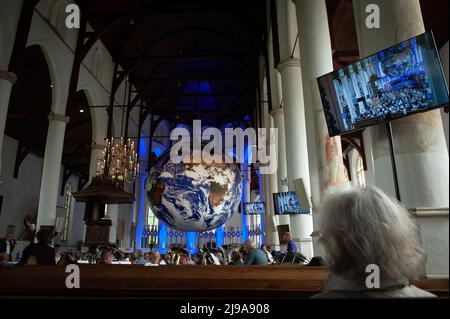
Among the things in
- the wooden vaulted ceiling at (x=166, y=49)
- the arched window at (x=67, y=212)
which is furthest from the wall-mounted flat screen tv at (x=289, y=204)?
the arched window at (x=67, y=212)

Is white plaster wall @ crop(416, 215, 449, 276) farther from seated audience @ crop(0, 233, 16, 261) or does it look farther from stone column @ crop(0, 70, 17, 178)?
seated audience @ crop(0, 233, 16, 261)

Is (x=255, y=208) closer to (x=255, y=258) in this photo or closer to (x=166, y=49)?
(x=255, y=258)

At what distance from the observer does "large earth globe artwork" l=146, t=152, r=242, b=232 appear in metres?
5.80

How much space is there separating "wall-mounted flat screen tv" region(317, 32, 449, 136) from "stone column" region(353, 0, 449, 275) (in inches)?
10.4

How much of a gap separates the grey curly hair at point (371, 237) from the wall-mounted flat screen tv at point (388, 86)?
62.5 inches

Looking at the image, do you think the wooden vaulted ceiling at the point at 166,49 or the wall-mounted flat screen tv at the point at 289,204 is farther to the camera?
the wooden vaulted ceiling at the point at 166,49

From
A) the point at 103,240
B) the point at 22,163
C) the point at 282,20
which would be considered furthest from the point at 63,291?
the point at 22,163

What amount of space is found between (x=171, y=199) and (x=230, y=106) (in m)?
20.0

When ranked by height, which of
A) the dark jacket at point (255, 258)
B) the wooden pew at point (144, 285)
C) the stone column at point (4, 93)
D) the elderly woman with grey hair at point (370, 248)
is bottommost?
the dark jacket at point (255, 258)

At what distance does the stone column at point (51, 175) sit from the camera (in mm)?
10375

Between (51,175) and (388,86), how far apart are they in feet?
35.7

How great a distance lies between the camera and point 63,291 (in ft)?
5.17

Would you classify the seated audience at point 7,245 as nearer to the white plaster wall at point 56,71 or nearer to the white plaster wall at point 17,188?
the white plaster wall at point 56,71

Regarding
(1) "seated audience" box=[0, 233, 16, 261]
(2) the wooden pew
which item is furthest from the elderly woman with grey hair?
(1) "seated audience" box=[0, 233, 16, 261]
